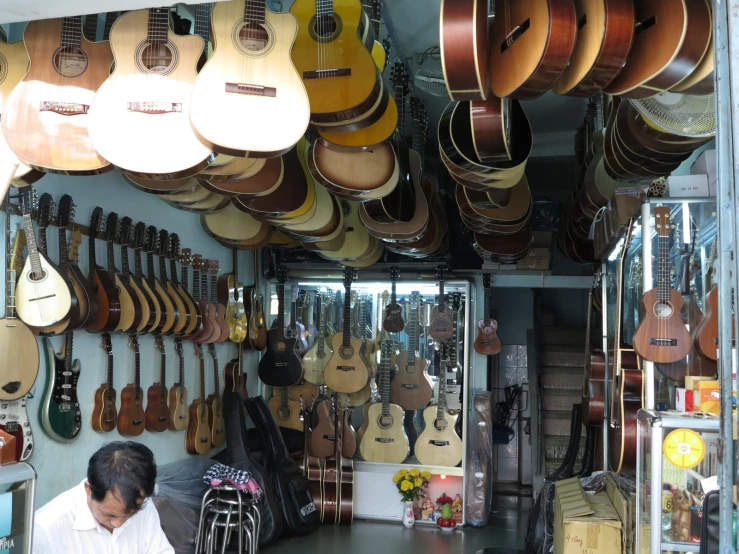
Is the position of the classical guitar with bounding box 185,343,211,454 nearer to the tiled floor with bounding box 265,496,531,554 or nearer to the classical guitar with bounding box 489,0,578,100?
the tiled floor with bounding box 265,496,531,554

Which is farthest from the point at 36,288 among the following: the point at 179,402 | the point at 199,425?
the point at 199,425

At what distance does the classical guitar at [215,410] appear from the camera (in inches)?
237

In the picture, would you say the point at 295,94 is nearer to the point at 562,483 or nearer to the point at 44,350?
the point at 44,350

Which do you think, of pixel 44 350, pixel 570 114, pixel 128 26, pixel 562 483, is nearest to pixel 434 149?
pixel 570 114

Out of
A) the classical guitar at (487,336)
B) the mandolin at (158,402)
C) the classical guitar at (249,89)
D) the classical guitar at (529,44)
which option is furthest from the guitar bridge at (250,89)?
the classical guitar at (487,336)

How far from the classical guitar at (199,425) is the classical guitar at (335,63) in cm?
336

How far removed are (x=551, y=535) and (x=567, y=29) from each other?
358cm

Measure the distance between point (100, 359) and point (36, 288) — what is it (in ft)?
3.70

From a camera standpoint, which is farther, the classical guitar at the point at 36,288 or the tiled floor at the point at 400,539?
the tiled floor at the point at 400,539

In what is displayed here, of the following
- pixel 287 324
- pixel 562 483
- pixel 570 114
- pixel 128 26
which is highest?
pixel 570 114

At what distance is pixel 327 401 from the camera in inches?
269

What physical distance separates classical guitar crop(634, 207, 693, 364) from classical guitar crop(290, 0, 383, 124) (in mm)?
1441

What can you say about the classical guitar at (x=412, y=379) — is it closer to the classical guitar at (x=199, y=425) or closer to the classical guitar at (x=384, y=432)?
the classical guitar at (x=384, y=432)

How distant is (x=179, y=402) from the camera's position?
5.46 meters
